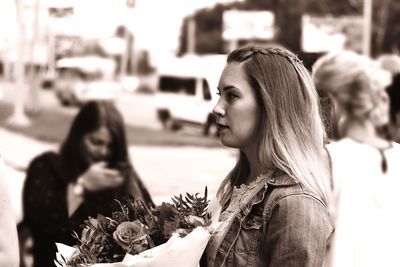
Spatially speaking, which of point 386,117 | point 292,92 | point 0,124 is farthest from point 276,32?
point 292,92

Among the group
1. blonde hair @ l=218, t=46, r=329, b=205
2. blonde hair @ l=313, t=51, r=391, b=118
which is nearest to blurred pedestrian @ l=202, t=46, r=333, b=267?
blonde hair @ l=218, t=46, r=329, b=205

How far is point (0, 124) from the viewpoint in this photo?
4.71 metres

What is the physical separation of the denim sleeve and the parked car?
7.83 feet

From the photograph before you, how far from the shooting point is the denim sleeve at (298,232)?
230 centimetres

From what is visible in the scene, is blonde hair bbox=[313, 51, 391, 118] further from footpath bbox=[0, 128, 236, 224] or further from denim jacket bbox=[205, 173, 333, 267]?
denim jacket bbox=[205, 173, 333, 267]

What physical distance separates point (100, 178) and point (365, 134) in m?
1.31

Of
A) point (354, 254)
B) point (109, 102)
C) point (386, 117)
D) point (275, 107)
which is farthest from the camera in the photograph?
point (109, 102)

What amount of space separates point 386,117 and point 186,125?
1060 mm

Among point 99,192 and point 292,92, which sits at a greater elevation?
point 292,92

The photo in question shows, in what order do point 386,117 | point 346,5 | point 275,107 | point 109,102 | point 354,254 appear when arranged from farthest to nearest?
1. point 346,5
2. point 109,102
3. point 386,117
4. point 354,254
5. point 275,107

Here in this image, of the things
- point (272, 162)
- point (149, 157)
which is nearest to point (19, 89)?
point (149, 157)

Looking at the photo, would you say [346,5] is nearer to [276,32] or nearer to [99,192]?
[276,32]

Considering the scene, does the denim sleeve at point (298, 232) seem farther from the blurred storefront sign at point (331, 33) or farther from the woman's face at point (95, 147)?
the blurred storefront sign at point (331, 33)

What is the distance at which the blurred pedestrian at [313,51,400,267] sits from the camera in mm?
3861
